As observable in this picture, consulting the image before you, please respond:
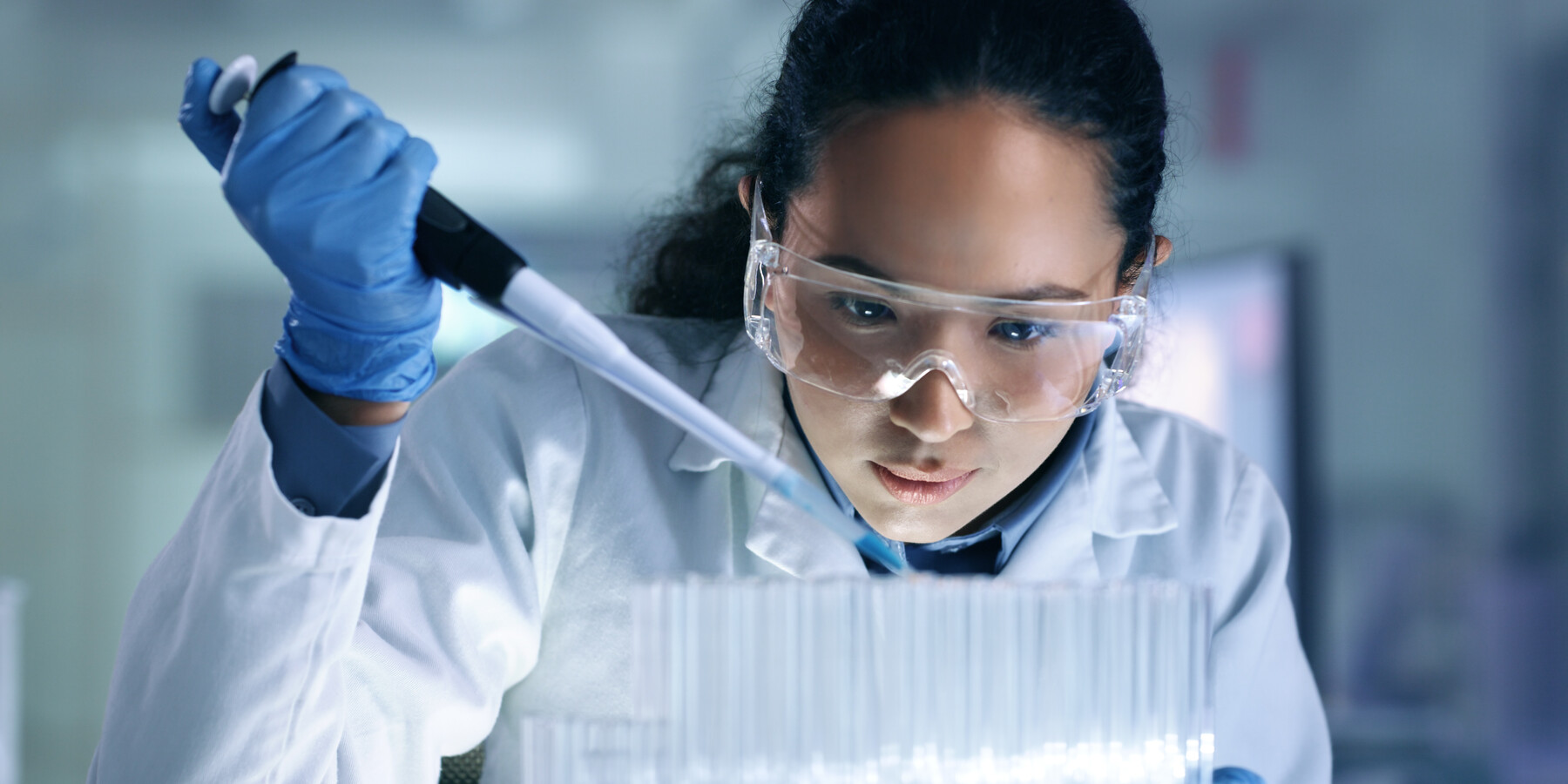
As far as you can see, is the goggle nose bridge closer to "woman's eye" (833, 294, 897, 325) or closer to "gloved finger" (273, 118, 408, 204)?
"woman's eye" (833, 294, 897, 325)

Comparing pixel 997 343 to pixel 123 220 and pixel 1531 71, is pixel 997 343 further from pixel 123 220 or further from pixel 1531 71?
pixel 123 220

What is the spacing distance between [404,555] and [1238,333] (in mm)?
2157

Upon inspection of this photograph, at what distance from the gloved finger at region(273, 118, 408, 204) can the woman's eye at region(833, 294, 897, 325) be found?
1.20 ft

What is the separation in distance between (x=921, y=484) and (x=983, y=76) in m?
0.34

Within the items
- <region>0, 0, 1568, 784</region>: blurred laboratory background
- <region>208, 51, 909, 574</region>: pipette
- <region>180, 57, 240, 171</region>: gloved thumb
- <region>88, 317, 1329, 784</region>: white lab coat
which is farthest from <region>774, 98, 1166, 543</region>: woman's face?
<region>0, 0, 1568, 784</region>: blurred laboratory background

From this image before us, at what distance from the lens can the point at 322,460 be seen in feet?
2.66

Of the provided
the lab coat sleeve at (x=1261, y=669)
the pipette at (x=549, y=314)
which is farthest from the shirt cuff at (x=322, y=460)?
the lab coat sleeve at (x=1261, y=669)

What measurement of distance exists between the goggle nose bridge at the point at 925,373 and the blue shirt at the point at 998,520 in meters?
0.20

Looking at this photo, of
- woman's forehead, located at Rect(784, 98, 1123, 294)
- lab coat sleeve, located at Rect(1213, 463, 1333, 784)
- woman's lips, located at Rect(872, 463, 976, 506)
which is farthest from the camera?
lab coat sleeve, located at Rect(1213, 463, 1333, 784)

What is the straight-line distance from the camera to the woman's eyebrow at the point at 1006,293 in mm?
933

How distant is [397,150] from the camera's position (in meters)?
0.81

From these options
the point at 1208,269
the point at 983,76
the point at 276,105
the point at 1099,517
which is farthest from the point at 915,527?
the point at 1208,269

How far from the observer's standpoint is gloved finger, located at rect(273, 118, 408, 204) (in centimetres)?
77

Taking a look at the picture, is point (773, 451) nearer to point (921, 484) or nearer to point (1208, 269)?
point (921, 484)
